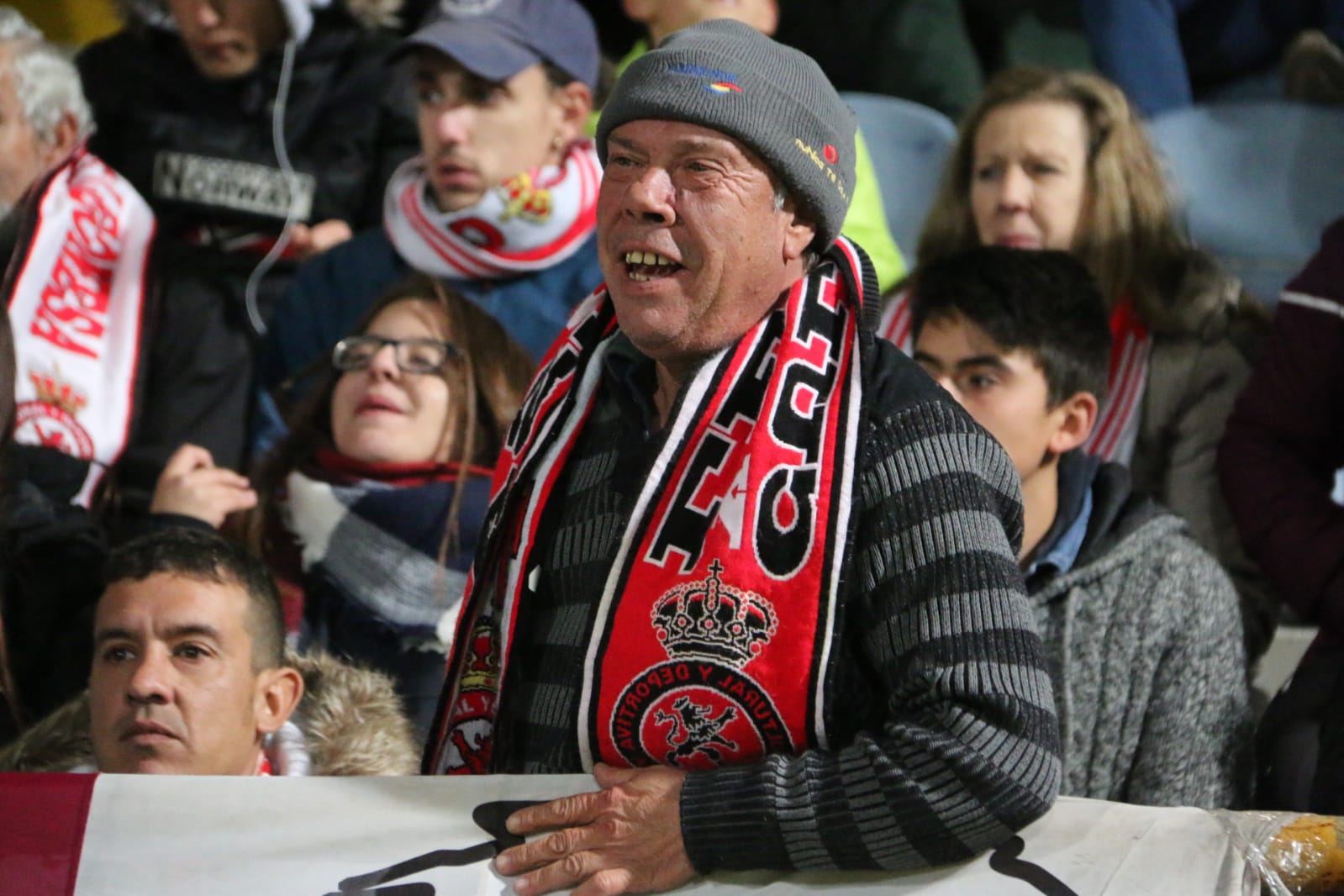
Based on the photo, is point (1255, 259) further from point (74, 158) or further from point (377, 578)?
point (74, 158)

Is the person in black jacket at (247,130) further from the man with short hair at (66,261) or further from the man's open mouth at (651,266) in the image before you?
the man's open mouth at (651,266)

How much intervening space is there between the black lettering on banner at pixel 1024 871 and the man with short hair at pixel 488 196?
1965 mm

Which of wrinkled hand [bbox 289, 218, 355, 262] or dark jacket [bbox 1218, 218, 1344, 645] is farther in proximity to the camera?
wrinkled hand [bbox 289, 218, 355, 262]

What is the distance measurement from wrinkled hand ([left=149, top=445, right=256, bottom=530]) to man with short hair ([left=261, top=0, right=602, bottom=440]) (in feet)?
1.35

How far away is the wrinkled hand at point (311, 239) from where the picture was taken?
4.05 metres

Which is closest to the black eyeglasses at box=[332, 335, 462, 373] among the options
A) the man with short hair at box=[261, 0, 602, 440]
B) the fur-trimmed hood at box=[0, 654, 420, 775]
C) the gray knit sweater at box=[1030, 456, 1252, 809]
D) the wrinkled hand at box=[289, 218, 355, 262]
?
the man with short hair at box=[261, 0, 602, 440]

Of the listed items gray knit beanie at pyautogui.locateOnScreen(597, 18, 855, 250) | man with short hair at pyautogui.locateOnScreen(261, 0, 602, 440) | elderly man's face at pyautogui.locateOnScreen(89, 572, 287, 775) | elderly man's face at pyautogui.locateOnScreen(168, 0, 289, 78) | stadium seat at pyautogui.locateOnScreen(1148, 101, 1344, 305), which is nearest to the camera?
gray knit beanie at pyautogui.locateOnScreen(597, 18, 855, 250)

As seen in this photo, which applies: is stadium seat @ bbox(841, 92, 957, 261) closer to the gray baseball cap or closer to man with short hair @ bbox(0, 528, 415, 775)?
the gray baseball cap

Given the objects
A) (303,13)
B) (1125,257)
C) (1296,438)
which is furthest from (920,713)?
(303,13)

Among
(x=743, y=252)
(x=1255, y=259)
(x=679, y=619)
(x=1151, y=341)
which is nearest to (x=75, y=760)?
(x=679, y=619)

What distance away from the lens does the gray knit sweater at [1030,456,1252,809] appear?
104 inches

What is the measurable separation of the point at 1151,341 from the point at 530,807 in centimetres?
200

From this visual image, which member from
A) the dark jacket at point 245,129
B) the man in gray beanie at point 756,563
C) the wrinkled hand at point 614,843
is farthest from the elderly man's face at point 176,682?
the dark jacket at point 245,129

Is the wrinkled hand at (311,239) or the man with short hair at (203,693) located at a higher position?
the wrinkled hand at (311,239)
